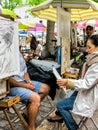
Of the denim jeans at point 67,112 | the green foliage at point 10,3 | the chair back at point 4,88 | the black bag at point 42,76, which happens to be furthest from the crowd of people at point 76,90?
the green foliage at point 10,3

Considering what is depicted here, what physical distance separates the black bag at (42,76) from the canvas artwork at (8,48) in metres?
1.31

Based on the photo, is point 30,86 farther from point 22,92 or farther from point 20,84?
point 22,92

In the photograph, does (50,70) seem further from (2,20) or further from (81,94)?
(2,20)

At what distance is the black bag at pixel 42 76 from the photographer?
5.06m

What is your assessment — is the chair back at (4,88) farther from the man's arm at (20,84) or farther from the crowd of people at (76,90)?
the man's arm at (20,84)

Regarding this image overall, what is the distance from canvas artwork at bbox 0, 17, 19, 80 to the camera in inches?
137

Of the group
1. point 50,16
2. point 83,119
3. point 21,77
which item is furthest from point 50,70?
point 50,16

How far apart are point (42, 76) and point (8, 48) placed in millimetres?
1627

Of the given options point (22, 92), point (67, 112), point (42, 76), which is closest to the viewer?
point (67, 112)

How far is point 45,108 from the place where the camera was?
6.21 m

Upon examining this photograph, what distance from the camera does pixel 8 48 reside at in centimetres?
361

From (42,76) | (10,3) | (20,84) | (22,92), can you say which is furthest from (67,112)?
(10,3)

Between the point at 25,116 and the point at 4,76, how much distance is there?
1.46m

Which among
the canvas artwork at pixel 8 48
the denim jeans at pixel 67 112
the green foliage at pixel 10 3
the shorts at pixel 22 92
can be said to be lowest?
the denim jeans at pixel 67 112
